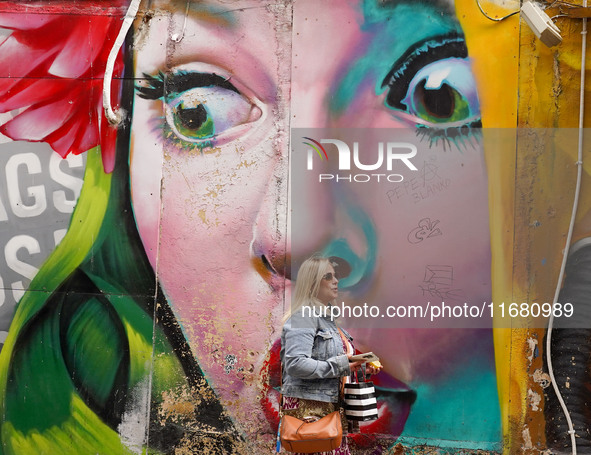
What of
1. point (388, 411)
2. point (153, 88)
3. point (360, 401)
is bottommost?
point (388, 411)

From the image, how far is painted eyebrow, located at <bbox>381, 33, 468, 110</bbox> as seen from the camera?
5.38 metres

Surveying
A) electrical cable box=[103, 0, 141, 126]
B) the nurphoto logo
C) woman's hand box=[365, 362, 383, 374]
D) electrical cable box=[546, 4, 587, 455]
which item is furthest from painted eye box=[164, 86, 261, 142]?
electrical cable box=[546, 4, 587, 455]

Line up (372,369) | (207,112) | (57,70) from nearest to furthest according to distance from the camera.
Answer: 1. (372,369)
2. (207,112)
3. (57,70)

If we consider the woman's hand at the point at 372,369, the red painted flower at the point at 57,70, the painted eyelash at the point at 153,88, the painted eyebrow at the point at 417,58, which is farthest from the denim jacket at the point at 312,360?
the red painted flower at the point at 57,70

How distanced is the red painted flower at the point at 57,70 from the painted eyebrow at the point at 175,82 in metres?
0.28

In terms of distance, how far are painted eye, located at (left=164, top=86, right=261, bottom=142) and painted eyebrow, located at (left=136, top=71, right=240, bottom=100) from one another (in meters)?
0.03

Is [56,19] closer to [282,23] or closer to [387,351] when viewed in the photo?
[282,23]

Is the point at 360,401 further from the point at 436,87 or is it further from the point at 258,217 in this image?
the point at 436,87

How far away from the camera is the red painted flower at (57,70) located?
570cm

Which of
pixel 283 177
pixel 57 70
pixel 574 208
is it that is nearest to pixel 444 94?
pixel 574 208

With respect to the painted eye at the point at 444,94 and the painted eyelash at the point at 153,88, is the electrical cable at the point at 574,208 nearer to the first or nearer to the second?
the painted eye at the point at 444,94

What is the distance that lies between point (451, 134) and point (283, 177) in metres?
1.33

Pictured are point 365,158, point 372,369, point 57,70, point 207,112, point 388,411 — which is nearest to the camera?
point 372,369

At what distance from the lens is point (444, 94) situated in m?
5.38
